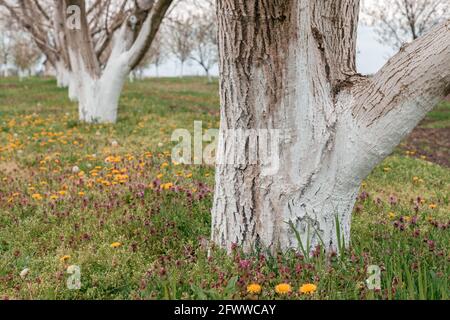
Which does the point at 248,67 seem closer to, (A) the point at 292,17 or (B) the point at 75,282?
(A) the point at 292,17

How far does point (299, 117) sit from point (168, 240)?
5.14 feet

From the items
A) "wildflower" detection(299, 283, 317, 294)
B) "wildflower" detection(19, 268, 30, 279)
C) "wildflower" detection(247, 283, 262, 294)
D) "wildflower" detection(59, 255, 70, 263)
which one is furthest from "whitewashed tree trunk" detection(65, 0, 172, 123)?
"wildflower" detection(299, 283, 317, 294)

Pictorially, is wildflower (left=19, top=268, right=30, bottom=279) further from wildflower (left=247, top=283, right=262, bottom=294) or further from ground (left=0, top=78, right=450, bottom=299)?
wildflower (left=247, top=283, right=262, bottom=294)

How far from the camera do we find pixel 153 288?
10.0ft

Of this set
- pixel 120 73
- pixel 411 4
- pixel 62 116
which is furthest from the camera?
pixel 411 4

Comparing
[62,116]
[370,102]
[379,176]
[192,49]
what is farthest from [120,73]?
[192,49]

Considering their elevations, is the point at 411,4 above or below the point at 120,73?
above

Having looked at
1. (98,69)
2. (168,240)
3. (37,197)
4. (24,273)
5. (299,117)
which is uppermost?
(98,69)

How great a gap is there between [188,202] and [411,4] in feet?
77.3

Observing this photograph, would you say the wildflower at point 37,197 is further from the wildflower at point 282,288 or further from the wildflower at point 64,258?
the wildflower at point 282,288

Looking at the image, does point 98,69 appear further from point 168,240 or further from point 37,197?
point 168,240

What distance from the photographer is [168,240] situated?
4.04 m

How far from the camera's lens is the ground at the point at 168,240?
3.01 m

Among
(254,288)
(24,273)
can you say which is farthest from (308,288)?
(24,273)
